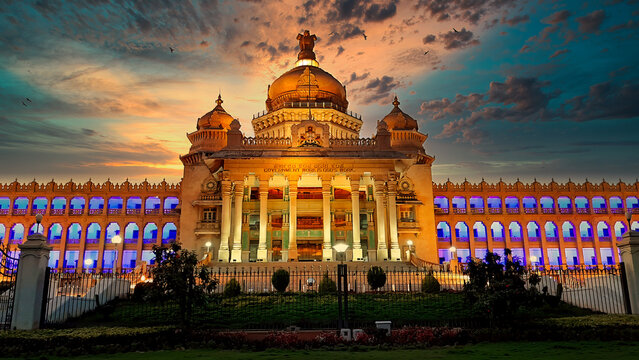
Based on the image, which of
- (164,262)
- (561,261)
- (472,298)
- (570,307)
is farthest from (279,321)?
(561,261)

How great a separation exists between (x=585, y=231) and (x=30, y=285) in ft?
190

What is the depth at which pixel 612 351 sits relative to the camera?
412 inches

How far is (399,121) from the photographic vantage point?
5053 cm

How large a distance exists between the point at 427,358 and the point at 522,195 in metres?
51.4

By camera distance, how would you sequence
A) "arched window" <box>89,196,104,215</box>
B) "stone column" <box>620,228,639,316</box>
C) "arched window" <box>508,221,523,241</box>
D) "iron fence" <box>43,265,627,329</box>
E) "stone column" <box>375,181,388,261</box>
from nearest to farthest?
"stone column" <box>620,228,639,316</box> → "iron fence" <box>43,265,627,329</box> → "stone column" <box>375,181,388,261</box> → "arched window" <box>508,221,523,241</box> → "arched window" <box>89,196,104,215</box>

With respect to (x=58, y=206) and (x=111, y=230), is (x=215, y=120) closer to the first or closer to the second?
(x=111, y=230)

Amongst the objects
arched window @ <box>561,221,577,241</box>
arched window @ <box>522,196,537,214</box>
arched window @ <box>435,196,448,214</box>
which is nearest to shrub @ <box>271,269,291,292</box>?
arched window @ <box>435,196,448,214</box>

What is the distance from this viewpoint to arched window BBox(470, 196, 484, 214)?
183ft

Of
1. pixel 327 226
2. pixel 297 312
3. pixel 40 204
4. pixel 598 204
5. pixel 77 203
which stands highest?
pixel 77 203

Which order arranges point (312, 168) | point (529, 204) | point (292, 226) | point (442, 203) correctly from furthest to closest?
point (442, 203) → point (529, 204) → point (312, 168) → point (292, 226)

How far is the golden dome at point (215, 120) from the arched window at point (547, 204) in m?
37.8

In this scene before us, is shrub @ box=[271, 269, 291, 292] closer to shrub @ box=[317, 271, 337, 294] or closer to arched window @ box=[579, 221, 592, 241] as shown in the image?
shrub @ box=[317, 271, 337, 294]

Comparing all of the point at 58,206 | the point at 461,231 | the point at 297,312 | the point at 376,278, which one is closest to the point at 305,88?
the point at 461,231

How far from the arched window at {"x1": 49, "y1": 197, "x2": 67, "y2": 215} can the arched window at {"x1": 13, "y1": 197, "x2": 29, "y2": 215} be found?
292 centimetres
